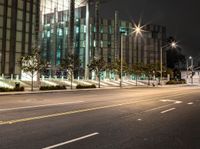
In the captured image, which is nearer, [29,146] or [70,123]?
[29,146]

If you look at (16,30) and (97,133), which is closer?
(97,133)

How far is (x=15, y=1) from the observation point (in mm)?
62469

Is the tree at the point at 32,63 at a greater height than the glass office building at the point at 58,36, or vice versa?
the glass office building at the point at 58,36

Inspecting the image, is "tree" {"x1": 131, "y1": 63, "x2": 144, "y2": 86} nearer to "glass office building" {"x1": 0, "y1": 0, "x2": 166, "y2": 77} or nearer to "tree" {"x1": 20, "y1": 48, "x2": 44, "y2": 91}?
"glass office building" {"x1": 0, "y1": 0, "x2": 166, "y2": 77}

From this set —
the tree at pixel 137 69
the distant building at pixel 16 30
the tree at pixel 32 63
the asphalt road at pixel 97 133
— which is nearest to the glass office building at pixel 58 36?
the distant building at pixel 16 30

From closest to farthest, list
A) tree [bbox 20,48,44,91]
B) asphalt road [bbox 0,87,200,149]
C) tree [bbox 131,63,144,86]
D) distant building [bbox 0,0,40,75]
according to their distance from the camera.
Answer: asphalt road [bbox 0,87,200,149]
tree [bbox 20,48,44,91]
distant building [bbox 0,0,40,75]
tree [bbox 131,63,144,86]

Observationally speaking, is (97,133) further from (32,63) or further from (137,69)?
(137,69)

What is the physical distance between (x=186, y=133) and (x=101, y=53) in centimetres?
8159

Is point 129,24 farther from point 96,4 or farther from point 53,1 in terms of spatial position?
point 53,1

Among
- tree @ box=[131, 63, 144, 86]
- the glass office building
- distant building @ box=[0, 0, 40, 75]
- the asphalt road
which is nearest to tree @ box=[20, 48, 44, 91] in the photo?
the glass office building

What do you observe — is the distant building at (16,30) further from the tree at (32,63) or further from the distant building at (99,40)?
the tree at (32,63)

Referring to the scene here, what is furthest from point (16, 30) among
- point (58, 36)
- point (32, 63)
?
point (32, 63)

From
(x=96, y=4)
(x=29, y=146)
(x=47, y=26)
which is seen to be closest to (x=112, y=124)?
(x=29, y=146)

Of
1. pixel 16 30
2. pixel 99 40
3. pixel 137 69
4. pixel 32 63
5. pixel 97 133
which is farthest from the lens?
pixel 99 40
